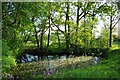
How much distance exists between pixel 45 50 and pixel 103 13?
3732mm

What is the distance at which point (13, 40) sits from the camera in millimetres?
7496

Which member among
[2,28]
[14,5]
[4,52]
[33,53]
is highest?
[14,5]

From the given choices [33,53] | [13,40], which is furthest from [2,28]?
[33,53]

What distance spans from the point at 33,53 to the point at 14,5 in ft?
21.1

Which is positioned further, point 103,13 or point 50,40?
point 50,40

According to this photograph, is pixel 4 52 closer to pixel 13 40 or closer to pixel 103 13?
pixel 13 40

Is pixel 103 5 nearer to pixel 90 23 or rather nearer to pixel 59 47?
pixel 90 23

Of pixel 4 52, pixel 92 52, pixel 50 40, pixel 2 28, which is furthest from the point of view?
pixel 50 40

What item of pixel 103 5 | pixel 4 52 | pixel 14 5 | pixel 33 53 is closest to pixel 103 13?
pixel 103 5

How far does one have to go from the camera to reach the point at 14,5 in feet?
24.4

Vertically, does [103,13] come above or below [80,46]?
above

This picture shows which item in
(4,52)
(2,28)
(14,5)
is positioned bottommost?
(4,52)

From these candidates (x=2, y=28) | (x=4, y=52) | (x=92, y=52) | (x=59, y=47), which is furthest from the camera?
(x=59, y=47)

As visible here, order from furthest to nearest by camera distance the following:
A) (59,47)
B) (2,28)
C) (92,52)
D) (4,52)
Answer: (59,47) < (92,52) < (2,28) < (4,52)
